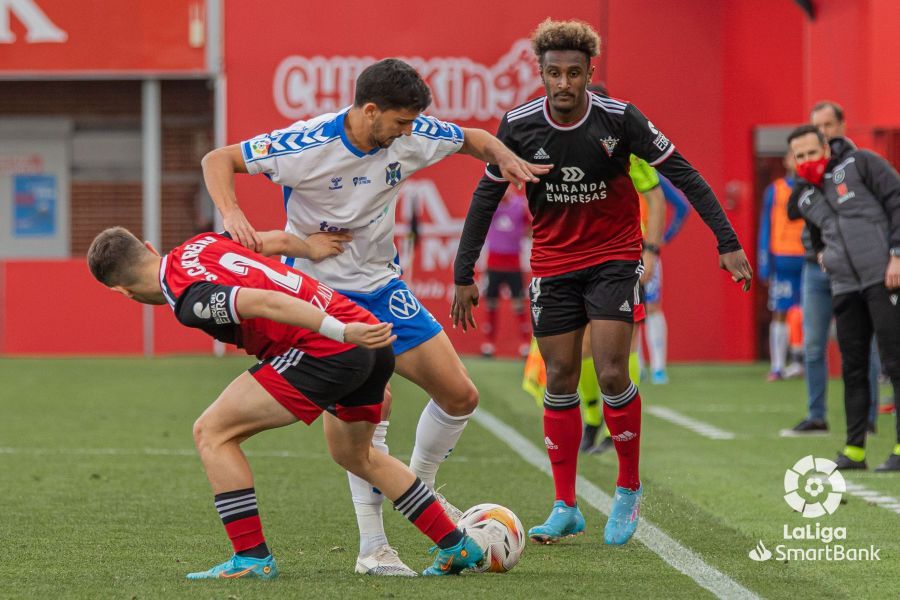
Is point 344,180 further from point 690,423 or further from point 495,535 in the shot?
point 690,423

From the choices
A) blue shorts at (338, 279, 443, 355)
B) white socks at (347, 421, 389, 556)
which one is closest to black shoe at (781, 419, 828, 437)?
blue shorts at (338, 279, 443, 355)

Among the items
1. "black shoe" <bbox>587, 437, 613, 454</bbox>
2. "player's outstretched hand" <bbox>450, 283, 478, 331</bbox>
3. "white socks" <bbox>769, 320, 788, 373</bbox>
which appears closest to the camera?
"player's outstretched hand" <bbox>450, 283, 478, 331</bbox>

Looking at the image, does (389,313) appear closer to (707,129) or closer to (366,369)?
(366,369)

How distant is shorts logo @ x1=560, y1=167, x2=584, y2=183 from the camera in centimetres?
672

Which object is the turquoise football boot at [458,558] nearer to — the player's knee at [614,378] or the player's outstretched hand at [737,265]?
the player's knee at [614,378]

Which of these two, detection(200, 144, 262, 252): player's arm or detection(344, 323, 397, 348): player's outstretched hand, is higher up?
detection(200, 144, 262, 252): player's arm

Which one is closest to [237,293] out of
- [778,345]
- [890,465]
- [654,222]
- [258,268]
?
[258,268]

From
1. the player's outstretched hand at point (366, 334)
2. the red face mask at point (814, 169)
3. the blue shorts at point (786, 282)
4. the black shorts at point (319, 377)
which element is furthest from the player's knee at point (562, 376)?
the blue shorts at point (786, 282)

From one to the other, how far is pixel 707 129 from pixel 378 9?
15.4 feet

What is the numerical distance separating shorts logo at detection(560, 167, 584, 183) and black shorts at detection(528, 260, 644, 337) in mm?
398

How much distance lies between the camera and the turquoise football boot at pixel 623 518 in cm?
665

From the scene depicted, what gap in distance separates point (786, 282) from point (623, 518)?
10520mm

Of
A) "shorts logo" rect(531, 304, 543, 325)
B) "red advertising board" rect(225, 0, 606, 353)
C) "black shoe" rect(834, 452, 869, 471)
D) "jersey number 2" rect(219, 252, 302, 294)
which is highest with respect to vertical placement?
"red advertising board" rect(225, 0, 606, 353)

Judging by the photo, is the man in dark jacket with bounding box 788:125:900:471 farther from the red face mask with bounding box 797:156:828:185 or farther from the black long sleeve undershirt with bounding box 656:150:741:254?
the black long sleeve undershirt with bounding box 656:150:741:254
